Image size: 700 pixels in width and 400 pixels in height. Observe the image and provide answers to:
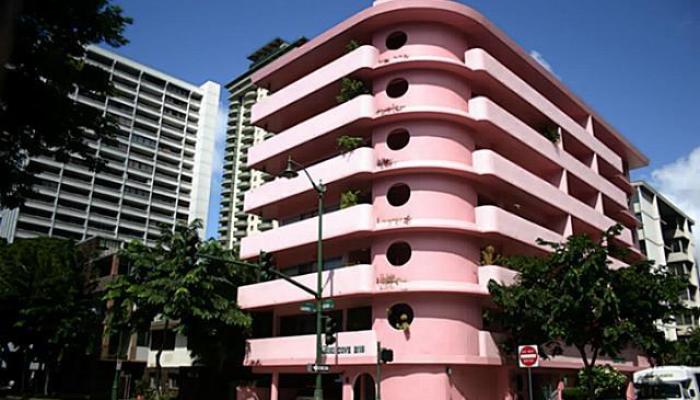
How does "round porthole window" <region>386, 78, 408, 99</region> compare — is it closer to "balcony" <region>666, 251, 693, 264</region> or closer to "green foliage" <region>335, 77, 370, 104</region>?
"green foliage" <region>335, 77, 370, 104</region>

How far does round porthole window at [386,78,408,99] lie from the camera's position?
1237 inches

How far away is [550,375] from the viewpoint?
34344 mm

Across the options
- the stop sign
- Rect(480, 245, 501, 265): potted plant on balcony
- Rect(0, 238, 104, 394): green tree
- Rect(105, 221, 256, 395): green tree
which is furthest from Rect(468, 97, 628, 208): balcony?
Rect(0, 238, 104, 394): green tree

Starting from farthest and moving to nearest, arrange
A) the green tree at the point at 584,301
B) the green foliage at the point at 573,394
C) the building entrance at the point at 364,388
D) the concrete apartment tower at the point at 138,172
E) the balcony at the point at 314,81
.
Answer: the concrete apartment tower at the point at 138,172 < the green foliage at the point at 573,394 < the balcony at the point at 314,81 < the building entrance at the point at 364,388 < the green tree at the point at 584,301

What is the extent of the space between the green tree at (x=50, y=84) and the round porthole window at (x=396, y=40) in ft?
62.9

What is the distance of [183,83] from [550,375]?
380 feet

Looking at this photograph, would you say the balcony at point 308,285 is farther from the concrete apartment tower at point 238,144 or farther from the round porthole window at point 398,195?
the concrete apartment tower at point 238,144

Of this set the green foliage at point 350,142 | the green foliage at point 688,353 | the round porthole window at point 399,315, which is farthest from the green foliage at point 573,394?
the green foliage at point 688,353

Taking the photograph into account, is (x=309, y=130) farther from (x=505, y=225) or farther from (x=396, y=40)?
(x=505, y=225)

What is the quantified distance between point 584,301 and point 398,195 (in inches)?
401

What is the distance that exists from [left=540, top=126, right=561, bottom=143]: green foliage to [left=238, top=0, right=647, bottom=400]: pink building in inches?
5.8

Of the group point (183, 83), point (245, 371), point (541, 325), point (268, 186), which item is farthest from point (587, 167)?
point (183, 83)

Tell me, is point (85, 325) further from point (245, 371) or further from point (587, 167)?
point (587, 167)

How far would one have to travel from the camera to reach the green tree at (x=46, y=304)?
150ft
